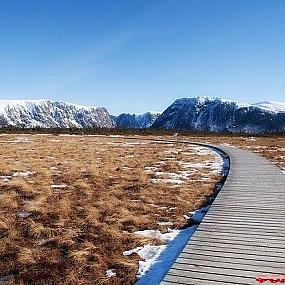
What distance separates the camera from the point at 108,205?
1353cm

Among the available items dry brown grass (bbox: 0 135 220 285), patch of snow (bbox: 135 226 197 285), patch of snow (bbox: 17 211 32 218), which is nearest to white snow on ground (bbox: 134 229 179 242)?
patch of snow (bbox: 135 226 197 285)

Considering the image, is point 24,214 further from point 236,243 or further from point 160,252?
point 236,243

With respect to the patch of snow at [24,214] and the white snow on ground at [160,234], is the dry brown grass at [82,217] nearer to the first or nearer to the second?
the patch of snow at [24,214]

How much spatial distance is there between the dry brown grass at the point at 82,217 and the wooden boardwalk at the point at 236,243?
1.31 m

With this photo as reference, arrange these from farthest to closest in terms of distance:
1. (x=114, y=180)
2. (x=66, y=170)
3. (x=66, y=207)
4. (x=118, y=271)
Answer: (x=66, y=170) → (x=114, y=180) → (x=66, y=207) → (x=118, y=271)

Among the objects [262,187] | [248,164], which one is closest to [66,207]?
[262,187]

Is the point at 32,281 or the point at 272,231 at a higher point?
the point at 272,231

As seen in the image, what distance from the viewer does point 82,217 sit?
12.2 metres

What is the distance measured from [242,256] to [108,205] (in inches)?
264

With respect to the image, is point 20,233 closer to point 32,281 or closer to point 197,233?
point 32,281

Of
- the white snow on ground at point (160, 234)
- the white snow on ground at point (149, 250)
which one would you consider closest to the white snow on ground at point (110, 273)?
the white snow on ground at point (149, 250)

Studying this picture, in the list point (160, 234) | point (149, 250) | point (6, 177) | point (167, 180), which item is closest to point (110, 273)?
point (149, 250)

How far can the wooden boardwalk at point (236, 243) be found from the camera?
687 centimetres

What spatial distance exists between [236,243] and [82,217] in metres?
5.48
